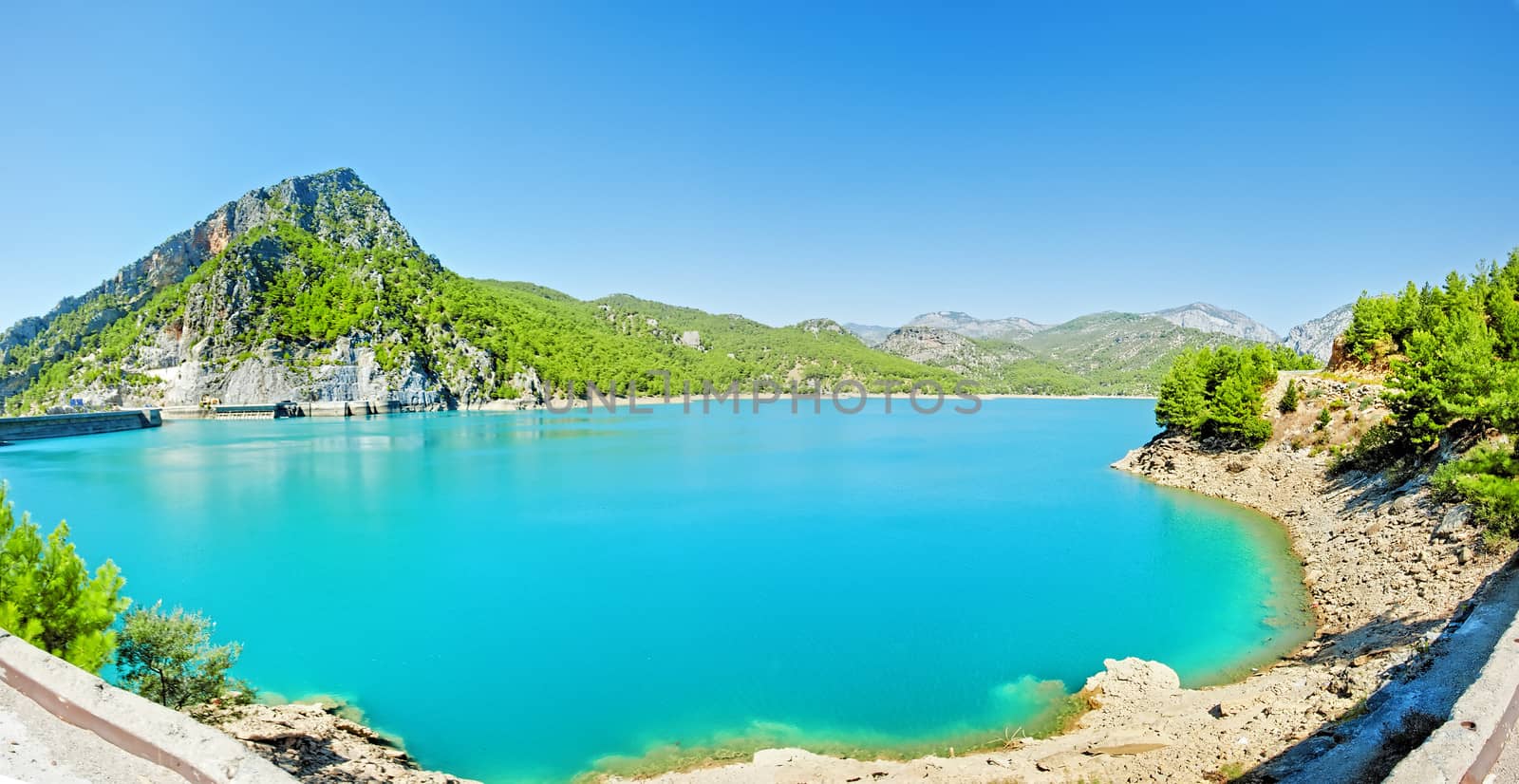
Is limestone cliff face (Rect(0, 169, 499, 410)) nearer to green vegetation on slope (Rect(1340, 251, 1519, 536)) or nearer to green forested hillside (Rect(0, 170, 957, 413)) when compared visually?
green forested hillside (Rect(0, 170, 957, 413))

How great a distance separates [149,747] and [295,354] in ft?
387

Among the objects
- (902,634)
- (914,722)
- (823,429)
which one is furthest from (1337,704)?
(823,429)

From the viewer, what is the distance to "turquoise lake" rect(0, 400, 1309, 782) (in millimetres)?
12766

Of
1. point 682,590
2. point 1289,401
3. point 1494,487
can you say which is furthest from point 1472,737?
point 1289,401

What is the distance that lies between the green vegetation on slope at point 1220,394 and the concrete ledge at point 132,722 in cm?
3880

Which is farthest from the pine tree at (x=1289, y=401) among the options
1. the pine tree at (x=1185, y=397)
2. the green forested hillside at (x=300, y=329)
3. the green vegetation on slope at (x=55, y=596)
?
the green forested hillside at (x=300, y=329)

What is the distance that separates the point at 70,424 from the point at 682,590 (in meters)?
92.1

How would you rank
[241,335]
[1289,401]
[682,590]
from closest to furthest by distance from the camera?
[682,590]
[1289,401]
[241,335]

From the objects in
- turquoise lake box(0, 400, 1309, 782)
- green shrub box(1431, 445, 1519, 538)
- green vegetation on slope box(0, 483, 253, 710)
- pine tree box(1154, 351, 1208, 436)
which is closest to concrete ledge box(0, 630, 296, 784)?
green vegetation on slope box(0, 483, 253, 710)

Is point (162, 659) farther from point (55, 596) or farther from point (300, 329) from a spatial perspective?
point (300, 329)

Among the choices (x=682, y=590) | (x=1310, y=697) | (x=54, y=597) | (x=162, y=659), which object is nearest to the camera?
(x=54, y=597)

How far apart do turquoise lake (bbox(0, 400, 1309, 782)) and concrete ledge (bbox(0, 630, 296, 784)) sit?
7180 millimetres

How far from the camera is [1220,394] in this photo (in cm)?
3478

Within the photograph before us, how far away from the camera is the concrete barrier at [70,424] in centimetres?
7112
